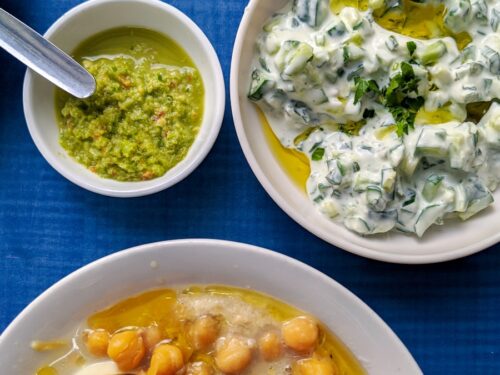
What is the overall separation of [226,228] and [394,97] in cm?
72

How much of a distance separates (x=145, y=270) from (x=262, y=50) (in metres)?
0.80

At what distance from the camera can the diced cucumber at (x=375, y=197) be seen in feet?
6.50

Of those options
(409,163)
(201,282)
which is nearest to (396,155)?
(409,163)

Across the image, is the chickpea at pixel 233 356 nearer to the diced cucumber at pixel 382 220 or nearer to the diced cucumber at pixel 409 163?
the diced cucumber at pixel 382 220

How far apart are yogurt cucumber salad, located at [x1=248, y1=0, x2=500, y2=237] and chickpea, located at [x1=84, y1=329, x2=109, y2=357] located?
85 cm

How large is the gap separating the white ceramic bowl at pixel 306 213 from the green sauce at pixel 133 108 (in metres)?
0.19

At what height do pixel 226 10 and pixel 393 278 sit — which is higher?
pixel 226 10

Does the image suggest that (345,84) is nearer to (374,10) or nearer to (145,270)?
(374,10)

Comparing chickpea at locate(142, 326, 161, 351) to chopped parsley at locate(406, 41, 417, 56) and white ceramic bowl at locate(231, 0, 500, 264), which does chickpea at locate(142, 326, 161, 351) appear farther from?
chopped parsley at locate(406, 41, 417, 56)

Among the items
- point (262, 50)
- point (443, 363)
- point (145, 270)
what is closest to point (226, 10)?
point (262, 50)

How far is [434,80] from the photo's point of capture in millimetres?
2006

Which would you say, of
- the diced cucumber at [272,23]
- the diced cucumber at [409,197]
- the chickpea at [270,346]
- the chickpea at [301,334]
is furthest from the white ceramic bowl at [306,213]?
the chickpea at [270,346]

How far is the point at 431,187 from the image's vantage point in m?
2.02

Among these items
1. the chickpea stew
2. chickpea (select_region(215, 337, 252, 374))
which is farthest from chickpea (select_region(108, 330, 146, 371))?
chickpea (select_region(215, 337, 252, 374))
